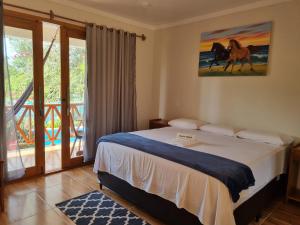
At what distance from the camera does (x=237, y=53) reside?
10.7ft

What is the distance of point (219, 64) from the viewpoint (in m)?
3.49

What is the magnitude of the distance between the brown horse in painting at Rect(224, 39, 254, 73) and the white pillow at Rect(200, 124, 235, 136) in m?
0.91

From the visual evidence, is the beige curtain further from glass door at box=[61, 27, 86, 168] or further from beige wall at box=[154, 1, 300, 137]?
beige wall at box=[154, 1, 300, 137]

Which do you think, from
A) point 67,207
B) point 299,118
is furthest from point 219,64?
point 67,207

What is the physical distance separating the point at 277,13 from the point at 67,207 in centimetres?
353

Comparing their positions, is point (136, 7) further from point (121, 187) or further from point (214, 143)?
point (121, 187)

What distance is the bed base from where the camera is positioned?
6.24ft

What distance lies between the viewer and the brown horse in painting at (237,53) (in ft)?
10.4

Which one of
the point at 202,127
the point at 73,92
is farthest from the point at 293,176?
the point at 73,92

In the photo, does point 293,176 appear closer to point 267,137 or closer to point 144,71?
point 267,137

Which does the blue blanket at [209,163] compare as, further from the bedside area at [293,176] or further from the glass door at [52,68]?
the glass door at [52,68]

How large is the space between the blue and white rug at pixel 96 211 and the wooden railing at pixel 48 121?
3.92 feet

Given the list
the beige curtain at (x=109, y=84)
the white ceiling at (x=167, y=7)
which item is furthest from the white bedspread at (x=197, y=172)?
the white ceiling at (x=167, y=7)

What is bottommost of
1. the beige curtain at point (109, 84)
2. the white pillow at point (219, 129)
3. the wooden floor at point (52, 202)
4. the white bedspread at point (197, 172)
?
the wooden floor at point (52, 202)
